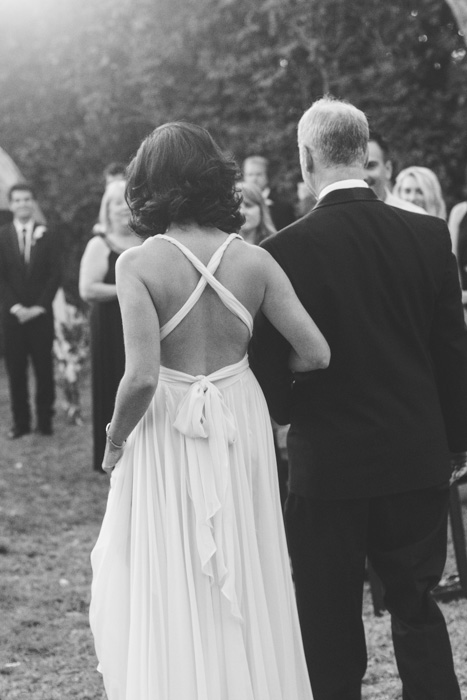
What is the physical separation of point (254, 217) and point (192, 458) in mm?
2831

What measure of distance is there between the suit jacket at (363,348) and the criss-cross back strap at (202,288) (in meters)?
0.16

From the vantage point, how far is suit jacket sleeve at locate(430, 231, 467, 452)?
10.2 feet

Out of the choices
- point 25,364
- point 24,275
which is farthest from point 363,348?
point 25,364

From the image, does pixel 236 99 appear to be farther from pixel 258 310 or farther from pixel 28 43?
pixel 258 310

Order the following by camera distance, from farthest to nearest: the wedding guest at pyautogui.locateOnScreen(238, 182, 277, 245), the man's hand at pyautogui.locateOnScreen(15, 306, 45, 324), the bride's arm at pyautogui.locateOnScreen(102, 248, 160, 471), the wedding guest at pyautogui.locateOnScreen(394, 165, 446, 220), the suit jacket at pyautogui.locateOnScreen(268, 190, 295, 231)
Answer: the man's hand at pyautogui.locateOnScreen(15, 306, 45, 324) < the suit jacket at pyautogui.locateOnScreen(268, 190, 295, 231) < the wedding guest at pyautogui.locateOnScreen(394, 165, 446, 220) < the wedding guest at pyautogui.locateOnScreen(238, 182, 277, 245) < the bride's arm at pyautogui.locateOnScreen(102, 248, 160, 471)

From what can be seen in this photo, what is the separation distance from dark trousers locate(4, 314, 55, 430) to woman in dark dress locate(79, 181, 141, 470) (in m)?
2.48

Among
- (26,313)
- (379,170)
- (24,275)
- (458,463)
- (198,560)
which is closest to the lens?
(198,560)

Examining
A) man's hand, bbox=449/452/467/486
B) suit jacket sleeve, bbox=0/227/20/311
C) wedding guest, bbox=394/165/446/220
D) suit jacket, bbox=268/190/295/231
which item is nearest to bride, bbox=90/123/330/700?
man's hand, bbox=449/452/467/486

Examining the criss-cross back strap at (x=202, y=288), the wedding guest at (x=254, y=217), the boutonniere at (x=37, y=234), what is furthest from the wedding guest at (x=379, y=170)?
the boutonniere at (x=37, y=234)

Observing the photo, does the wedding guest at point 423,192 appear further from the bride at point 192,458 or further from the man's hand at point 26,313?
the man's hand at point 26,313

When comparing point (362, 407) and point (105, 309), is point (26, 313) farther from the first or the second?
point (362, 407)

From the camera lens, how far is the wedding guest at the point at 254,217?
18.3ft

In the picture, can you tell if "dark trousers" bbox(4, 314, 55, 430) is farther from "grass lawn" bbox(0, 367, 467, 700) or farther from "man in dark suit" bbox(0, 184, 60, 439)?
"grass lawn" bbox(0, 367, 467, 700)

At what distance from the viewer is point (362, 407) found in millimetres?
2975
